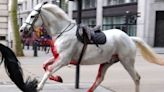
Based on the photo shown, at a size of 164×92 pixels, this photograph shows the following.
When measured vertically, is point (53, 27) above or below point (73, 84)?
above

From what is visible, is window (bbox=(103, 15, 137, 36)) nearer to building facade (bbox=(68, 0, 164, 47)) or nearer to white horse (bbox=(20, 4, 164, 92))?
building facade (bbox=(68, 0, 164, 47))

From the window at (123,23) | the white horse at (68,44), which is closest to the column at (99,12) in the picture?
the window at (123,23)

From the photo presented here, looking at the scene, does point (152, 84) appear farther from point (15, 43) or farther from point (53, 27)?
point (15, 43)

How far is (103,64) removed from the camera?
28.5 ft

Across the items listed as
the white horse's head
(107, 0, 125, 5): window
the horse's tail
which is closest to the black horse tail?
the white horse's head

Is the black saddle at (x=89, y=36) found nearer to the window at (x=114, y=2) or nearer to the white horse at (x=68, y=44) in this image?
the white horse at (x=68, y=44)

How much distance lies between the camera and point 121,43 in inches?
328

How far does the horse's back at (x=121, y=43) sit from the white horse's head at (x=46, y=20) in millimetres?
930

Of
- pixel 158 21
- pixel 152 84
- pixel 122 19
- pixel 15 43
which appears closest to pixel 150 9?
pixel 158 21

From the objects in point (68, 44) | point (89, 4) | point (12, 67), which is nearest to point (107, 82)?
point (68, 44)

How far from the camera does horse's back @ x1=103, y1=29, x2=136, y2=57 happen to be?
829 centimetres

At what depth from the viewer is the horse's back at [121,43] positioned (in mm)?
8289

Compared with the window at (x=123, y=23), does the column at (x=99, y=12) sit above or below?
above

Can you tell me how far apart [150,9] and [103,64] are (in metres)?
36.3
